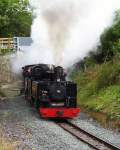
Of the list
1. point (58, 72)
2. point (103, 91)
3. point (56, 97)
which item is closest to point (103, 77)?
point (103, 91)

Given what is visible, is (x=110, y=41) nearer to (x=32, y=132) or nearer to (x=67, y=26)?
(x=67, y=26)

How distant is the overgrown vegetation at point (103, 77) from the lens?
2551cm

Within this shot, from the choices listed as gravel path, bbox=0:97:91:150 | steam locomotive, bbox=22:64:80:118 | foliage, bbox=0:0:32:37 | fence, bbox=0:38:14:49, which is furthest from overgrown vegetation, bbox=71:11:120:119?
foliage, bbox=0:0:32:37

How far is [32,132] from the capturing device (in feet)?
66.7

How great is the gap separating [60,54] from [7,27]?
29935 mm

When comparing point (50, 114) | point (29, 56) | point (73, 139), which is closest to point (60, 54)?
point (50, 114)

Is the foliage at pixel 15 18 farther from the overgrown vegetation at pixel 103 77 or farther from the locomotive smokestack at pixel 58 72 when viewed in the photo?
the locomotive smokestack at pixel 58 72

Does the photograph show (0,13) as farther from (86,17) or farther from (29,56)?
(86,17)

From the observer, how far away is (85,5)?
82.6 ft

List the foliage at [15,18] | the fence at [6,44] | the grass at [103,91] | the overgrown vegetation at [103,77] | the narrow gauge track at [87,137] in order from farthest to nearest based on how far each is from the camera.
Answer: the foliage at [15,18] < the fence at [6,44] < the overgrown vegetation at [103,77] < the grass at [103,91] < the narrow gauge track at [87,137]

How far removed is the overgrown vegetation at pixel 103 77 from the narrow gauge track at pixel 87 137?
199 cm

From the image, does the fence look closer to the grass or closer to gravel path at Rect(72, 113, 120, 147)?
the grass

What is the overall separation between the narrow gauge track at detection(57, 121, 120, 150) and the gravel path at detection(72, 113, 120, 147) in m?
0.32

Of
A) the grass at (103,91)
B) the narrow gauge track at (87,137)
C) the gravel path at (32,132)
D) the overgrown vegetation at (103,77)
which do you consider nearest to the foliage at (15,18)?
the overgrown vegetation at (103,77)
